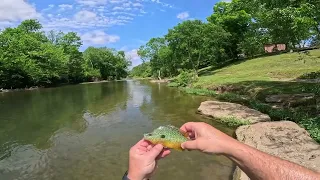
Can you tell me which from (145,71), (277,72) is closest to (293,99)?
(277,72)

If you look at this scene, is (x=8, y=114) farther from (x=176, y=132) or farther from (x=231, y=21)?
(x=231, y=21)

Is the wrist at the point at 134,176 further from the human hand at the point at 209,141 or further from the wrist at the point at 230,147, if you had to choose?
the wrist at the point at 230,147

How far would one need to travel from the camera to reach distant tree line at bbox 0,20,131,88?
180 feet

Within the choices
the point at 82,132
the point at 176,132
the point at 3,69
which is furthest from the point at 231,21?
the point at 176,132

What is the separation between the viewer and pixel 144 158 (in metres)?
1.75

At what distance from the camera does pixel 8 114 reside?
2192cm

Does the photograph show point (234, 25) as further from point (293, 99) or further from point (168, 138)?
point (168, 138)

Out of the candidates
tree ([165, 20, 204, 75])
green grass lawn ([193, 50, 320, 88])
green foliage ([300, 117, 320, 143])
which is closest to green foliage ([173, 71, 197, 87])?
green grass lawn ([193, 50, 320, 88])

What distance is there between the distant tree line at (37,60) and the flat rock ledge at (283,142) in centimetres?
5133

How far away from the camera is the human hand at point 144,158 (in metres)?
1.75

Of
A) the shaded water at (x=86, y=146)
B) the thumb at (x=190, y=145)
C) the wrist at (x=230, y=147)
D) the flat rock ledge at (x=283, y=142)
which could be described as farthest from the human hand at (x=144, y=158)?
the shaded water at (x=86, y=146)

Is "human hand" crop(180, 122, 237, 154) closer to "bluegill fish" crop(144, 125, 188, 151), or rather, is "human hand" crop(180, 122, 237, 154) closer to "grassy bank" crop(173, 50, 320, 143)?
"bluegill fish" crop(144, 125, 188, 151)

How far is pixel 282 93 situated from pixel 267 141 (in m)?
10.6

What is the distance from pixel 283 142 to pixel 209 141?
8.95 m
